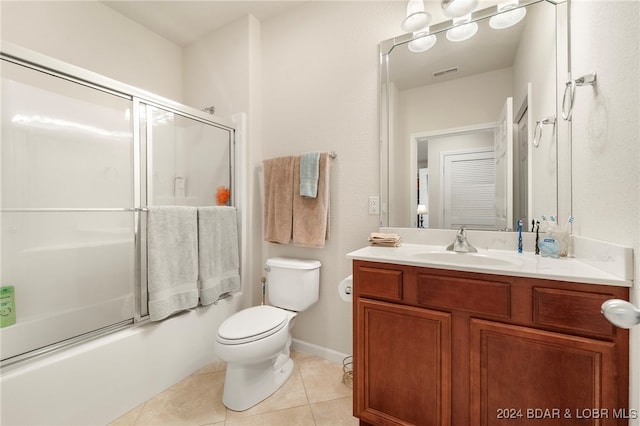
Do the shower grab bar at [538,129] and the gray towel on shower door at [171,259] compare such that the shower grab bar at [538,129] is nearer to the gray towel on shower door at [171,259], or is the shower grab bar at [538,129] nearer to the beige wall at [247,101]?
the beige wall at [247,101]

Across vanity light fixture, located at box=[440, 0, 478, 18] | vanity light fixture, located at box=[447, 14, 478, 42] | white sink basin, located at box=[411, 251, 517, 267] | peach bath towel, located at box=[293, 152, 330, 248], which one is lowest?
white sink basin, located at box=[411, 251, 517, 267]

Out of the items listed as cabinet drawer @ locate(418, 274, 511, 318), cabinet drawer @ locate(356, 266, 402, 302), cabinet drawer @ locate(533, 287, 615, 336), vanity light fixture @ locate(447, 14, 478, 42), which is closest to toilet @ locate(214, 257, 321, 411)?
cabinet drawer @ locate(356, 266, 402, 302)

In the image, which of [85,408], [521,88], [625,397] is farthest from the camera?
[521,88]

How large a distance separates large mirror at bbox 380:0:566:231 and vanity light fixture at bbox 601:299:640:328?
34.5 inches

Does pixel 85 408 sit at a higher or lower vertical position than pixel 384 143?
lower

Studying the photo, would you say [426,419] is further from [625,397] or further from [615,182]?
[615,182]

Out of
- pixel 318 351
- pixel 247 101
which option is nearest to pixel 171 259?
pixel 318 351

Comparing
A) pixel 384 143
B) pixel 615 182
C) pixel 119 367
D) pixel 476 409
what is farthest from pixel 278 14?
pixel 476 409

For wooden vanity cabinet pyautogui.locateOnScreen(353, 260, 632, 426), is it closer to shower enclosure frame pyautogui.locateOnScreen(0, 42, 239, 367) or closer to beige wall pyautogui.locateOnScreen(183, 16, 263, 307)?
beige wall pyautogui.locateOnScreen(183, 16, 263, 307)

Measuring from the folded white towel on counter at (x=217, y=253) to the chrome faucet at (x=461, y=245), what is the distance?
151cm

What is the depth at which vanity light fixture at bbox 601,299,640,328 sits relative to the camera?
0.58 metres

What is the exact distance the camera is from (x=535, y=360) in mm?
921

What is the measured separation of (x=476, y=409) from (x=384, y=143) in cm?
141

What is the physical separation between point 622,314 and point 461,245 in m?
0.82
